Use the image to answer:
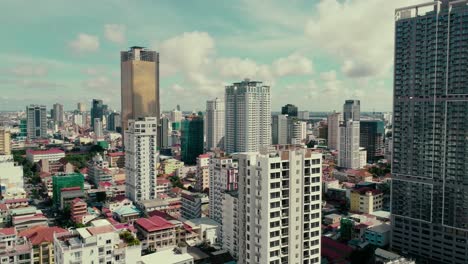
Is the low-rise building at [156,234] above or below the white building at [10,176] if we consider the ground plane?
below

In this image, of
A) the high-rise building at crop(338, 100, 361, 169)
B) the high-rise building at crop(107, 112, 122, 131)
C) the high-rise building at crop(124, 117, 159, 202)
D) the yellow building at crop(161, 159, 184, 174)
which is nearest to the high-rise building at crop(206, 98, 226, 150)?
the yellow building at crop(161, 159, 184, 174)

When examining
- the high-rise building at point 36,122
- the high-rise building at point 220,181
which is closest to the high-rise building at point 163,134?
the high-rise building at point 36,122

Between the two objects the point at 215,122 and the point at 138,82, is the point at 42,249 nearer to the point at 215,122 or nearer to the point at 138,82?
the point at 215,122

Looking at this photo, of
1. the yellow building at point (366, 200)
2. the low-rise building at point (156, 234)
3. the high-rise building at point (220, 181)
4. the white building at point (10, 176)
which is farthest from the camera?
the white building at point (10, 176)

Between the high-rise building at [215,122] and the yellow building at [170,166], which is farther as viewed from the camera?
A: the high-rise building at [215,122]

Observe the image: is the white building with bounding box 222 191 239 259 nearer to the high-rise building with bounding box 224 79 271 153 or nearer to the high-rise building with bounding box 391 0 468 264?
the high-rise building with bounding box 391 0 468 264

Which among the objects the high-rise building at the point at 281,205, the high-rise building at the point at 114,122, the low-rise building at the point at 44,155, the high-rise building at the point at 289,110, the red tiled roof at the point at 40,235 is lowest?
the red tiled roof at the point at 40,235

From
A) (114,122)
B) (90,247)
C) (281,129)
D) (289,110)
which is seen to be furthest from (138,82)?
(90,247)

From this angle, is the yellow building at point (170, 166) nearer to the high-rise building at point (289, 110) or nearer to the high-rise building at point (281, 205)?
the high-rise building at point (281, 205)
